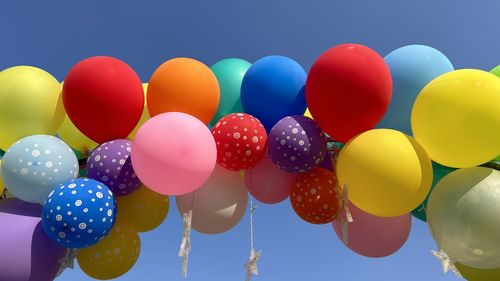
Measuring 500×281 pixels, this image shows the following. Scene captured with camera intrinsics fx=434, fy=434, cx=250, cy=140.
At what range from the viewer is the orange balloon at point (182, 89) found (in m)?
3.29

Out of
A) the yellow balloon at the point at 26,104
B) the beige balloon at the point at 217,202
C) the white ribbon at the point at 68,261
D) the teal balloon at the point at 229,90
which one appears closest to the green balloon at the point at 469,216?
the beige balloon at the point at 217,202

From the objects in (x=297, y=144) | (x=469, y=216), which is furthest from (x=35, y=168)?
(x=469, y=216)

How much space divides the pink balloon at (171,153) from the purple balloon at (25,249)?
2.92 ft

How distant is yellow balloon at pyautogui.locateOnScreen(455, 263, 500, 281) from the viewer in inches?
126

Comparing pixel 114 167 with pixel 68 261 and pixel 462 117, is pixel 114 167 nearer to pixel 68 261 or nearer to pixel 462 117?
pixel 68 261

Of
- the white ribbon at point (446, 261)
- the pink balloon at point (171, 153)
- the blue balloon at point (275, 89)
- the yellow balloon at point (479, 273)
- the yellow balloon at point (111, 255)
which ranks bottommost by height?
the yellow balloon at point (479, 273)

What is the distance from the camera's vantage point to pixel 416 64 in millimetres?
3279

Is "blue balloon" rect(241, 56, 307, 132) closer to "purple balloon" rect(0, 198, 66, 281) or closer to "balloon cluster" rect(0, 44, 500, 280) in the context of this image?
"balloon cluster" rect(0, 44, 500, 280)

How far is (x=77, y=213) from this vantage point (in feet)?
9.27

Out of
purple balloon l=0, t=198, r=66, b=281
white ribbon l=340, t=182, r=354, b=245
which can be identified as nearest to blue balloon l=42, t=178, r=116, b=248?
purple balloon l=0, t=198, r=66, b=281

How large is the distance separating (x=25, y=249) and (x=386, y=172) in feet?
8.25

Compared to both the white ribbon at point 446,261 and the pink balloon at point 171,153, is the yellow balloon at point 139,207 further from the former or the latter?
the white ribbon at point 446,261

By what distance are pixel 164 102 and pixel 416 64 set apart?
1.93 metres

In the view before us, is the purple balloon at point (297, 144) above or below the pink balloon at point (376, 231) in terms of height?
above
